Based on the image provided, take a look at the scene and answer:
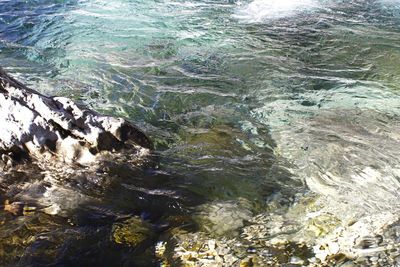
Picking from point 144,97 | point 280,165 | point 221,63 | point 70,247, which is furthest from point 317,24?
point 70,247

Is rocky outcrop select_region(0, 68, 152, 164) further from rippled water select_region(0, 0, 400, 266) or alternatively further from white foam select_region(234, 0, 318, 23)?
white foam select_region(234, 0, 318, 23)

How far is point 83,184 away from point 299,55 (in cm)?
472

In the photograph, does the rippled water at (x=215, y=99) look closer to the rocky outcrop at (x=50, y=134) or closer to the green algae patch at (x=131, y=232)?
the green algae patch at (x=131, y=232)

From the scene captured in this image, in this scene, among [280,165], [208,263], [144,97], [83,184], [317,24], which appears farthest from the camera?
[317,24]

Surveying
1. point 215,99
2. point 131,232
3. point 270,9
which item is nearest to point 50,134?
point 131,232

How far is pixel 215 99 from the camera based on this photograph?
243 inches

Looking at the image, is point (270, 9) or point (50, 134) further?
point (270, 9)

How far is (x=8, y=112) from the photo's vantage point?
4352 mm

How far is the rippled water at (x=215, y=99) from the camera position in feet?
12.9

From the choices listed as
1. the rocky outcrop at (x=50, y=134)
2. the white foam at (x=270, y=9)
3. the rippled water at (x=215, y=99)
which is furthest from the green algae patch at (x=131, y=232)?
the white foam at (x=270, y=9)

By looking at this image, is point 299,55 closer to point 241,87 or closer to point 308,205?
point 241,87

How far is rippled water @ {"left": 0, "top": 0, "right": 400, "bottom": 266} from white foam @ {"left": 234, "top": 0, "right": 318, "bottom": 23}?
67mm

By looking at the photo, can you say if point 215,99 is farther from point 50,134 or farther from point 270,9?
point 270,9

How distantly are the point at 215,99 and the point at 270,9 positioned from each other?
4715 millimetres
